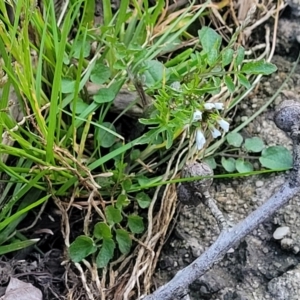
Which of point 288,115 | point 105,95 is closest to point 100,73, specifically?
point 105,95

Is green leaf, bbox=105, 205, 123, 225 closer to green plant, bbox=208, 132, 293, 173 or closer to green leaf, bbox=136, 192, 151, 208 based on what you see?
green leaf, bbox=136, 192, 151, 208

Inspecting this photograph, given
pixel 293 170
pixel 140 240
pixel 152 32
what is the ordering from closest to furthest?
1. pixel 293 170
2. pixel 140 240
3. pixel 152 32

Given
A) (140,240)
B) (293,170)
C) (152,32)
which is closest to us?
(293,170)

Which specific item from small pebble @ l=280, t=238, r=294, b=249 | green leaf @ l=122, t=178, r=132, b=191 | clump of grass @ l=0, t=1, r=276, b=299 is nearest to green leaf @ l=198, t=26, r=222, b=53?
clump of grass @ l=0, t=1, r=276, b=299

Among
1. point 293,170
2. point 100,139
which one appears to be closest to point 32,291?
point 100,139

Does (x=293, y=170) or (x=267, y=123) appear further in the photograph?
(x=267, y=123)

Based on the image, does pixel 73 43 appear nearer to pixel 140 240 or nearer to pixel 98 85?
pixel 98 85
